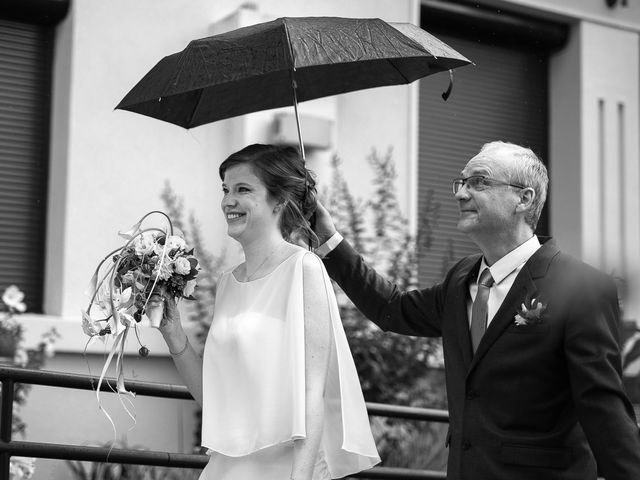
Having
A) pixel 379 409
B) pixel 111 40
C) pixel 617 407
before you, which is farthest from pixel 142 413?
pixel 617 407

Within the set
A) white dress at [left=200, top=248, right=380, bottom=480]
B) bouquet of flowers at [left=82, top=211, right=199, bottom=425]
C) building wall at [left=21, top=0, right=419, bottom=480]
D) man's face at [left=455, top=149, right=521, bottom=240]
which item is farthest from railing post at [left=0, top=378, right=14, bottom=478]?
building wall at [left=21, top=0, right=419, bottom=480]

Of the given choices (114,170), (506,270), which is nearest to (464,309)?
(506,270)

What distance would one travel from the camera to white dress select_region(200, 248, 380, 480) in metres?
3.62

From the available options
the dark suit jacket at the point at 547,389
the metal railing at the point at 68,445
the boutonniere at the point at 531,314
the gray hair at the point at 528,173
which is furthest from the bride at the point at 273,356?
the gray hair at the point at 528,173

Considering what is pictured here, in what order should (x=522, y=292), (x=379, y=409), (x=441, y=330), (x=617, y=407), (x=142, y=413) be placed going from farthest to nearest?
(x=142, y=413) → (x=379, y=409) → (x=441, y=330) → (x=522, y=292) → (x=617, y=407)

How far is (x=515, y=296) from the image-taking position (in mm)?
3709

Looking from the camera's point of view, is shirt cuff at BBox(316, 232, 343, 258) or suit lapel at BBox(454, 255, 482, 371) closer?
suit lapel at BBox(454, 255, 482, 371)

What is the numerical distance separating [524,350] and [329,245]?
1025 mm

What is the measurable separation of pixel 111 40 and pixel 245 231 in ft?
14.3

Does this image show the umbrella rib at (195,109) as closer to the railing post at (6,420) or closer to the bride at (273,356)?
the bride at (273,356)

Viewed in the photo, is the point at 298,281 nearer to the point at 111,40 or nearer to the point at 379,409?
the point at 379,409

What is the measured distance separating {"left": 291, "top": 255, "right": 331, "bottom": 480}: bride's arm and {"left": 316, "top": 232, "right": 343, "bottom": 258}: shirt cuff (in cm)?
57

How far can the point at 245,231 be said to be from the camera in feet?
12.6

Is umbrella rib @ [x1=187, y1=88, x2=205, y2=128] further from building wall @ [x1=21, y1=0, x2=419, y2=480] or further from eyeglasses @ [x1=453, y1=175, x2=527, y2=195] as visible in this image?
building wall @ [x1=21, y1=0, x2=419, y2=480]
